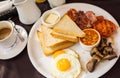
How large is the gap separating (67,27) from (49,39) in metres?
0.09

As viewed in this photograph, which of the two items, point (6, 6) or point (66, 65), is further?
point (6, 6)

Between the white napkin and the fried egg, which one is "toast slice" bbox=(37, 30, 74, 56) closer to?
the fried egg

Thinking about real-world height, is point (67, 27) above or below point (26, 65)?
above

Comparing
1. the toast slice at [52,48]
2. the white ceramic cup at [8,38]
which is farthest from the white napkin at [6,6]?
the toast slice at [52,48]

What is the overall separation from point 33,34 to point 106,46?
0.32 meters

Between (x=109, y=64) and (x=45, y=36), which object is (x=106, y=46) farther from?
(x=45, y=36)

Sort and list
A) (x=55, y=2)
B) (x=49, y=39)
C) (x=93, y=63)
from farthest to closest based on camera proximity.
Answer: (x=55, y=2) → (x=49, y=39) → (x=93, y=63)

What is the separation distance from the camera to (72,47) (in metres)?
0.84

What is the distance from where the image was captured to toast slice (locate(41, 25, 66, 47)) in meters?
0.83

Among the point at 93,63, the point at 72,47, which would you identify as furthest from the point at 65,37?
the point at 93,63

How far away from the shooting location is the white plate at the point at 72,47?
744 mm

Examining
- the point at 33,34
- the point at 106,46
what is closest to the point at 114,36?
the point at 106,46

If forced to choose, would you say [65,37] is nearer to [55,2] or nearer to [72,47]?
[72,47]

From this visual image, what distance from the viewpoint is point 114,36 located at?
82 cm
